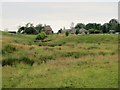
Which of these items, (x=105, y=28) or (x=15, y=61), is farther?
(x=105, y=28)

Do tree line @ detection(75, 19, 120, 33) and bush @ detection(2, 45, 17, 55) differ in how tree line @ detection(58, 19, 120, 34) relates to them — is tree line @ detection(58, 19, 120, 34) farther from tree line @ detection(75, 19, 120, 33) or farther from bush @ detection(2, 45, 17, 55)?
bush @ detection(2, 45, 17, 55)

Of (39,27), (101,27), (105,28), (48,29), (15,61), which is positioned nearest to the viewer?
(15,61)

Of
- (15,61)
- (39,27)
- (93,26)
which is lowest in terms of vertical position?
(15,61)

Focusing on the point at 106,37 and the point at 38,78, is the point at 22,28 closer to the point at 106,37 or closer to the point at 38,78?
the point at 106,37

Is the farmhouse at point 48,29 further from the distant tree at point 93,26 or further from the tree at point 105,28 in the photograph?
the tree at point 105,28

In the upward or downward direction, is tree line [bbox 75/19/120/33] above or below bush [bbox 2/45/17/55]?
above

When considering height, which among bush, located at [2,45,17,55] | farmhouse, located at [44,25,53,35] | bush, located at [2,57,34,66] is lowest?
bush, located at [2,57,34,66]

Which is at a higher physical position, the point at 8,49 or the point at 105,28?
the point at 105,28

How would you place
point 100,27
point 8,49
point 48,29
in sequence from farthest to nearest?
point 100,27 < point 48,29 < point 8,49

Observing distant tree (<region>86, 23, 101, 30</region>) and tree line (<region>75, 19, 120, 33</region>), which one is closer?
tree line (<region>75, 19, 120, 33</region>)

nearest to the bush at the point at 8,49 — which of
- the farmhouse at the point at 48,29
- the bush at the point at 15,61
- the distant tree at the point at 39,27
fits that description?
the bush at the point at 15,61

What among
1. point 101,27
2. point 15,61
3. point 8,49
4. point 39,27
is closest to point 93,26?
point 101,27

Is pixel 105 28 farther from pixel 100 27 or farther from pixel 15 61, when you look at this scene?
pixel 15 61

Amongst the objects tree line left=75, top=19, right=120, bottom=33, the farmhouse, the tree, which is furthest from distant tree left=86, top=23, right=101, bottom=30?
the farmhouse
